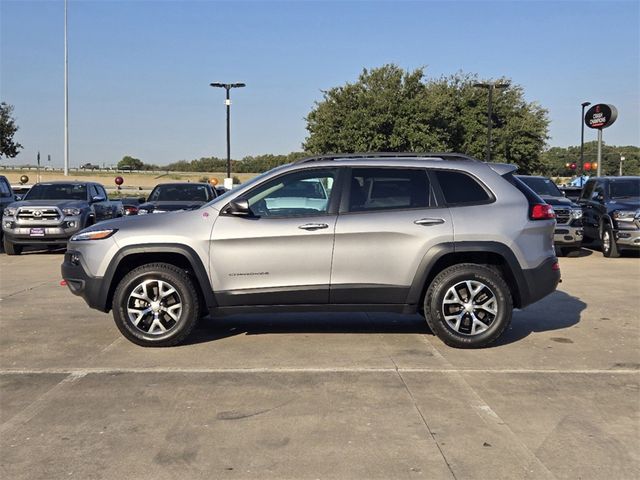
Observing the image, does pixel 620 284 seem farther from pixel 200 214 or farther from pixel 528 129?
pixel 528 129

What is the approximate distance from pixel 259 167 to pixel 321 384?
93.2 meters

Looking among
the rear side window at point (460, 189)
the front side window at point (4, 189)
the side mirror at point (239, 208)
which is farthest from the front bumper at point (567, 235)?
the front side window at point (4, 189)

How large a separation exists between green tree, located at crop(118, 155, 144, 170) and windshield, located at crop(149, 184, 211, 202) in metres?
95.8

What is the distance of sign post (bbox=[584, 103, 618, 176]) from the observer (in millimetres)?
25348

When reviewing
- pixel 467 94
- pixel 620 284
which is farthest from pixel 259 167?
pixel 620 284

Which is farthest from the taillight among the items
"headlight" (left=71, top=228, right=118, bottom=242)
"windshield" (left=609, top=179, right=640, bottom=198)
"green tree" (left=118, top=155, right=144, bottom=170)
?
"green tree" (left=118, top=155, right=144, bottom=170)

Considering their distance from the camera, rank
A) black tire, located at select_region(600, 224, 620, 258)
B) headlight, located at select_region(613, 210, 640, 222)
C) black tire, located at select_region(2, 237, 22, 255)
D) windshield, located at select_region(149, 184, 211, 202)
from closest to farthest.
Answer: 1. headlight, located at select_region(613, 210, 640, 222)
2. black tire, located at select_region(600, 224, 620, 258)
3. black tire, located at select_region(2, 237, 22, 255)
4. windshield, located at select_region(149, 184, 211, 202)

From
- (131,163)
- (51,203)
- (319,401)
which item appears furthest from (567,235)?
(131,163)

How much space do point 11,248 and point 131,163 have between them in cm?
10228

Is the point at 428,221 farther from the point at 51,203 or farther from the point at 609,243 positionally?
the point at 51,203

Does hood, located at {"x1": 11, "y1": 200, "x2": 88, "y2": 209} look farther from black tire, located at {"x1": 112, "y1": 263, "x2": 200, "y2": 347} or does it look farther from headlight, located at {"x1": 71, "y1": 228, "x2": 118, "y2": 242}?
black tire, located at {"x1": 112, "y1": 263, "x2": 200, "y2": 347}

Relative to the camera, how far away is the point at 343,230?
5.95 m

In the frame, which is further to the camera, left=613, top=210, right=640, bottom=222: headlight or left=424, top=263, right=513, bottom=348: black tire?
left=613, top=210, right=640, bottom=222: headlight

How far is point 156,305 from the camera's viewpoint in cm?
606
